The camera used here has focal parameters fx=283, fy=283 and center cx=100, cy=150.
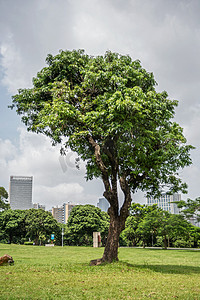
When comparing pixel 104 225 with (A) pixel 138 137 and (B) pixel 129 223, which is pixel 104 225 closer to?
(B) pixel 129 223

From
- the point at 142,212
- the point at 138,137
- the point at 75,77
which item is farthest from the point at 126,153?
the point at 142,212

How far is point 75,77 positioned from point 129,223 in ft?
102

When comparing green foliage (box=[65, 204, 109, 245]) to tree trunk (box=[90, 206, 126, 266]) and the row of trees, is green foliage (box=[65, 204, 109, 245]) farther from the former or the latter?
tree trunk (box=[90, 206, 126, 266])

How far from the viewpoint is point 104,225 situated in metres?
47.2

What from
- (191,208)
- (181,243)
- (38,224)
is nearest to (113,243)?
(191,208)

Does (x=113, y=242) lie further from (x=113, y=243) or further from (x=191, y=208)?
(x=191, y=208)

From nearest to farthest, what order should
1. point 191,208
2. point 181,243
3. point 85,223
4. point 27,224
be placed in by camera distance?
1. point 191,208
2. point 181,243
3. point 85,223
4. point 27,224

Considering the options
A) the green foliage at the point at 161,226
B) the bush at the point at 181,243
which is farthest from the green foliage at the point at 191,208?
the bush at the point at 181,243

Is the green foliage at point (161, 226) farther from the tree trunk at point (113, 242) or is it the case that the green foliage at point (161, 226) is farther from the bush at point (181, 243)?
the tree trunk at point (113, 242)

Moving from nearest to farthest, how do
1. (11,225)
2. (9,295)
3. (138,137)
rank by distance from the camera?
(9,295) → (138,137) → (11,225)

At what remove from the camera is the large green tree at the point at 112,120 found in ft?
36.5

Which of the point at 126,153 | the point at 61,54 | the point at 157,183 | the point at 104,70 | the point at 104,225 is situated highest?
the point at 61,54

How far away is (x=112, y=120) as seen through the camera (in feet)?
36.0

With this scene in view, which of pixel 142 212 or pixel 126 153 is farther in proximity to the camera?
pixel 142 212
